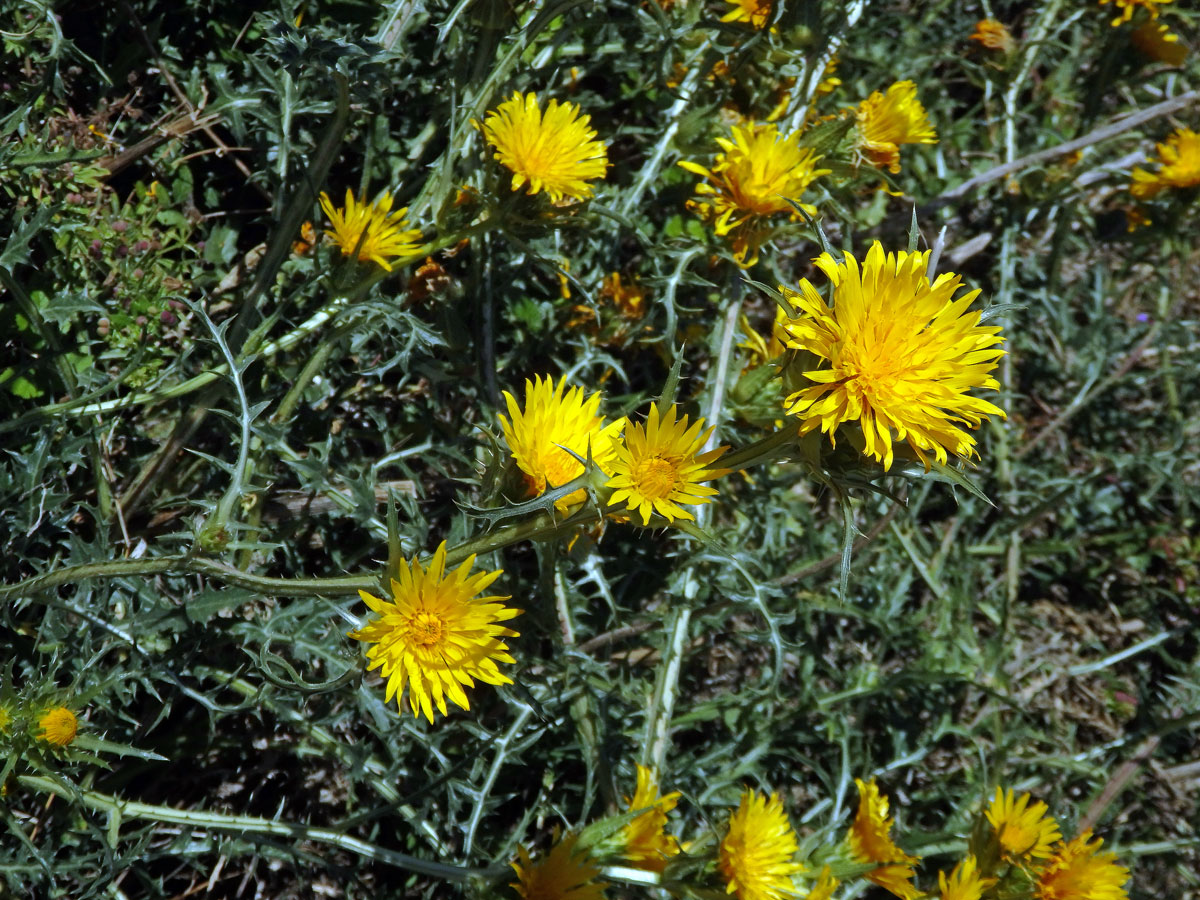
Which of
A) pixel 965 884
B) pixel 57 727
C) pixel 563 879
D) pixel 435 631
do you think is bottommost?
pixel 57 727

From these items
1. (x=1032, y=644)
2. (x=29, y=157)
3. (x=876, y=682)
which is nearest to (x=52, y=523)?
(x=29, y=157)

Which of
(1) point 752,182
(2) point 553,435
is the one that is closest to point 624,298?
(1) point 752,182

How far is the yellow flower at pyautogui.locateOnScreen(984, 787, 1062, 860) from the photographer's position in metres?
2.23

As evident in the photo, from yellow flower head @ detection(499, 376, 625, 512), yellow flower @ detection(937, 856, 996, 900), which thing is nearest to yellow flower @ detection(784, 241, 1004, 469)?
yellow flower head @ detection(499, 376, 625, 512)

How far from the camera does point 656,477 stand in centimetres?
150

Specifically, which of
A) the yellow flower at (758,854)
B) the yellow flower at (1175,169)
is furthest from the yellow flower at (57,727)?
the yellow flower at (1175,169)

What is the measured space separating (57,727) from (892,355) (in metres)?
1.64

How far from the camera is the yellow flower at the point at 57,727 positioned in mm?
1744

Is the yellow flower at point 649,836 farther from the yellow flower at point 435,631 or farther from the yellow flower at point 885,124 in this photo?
the yellow flower at point 885,124

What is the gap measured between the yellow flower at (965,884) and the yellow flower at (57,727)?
6.00ft

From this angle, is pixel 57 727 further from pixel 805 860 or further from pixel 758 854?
pixel 805 860

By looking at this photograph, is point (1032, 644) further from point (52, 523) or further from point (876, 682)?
point (52, 523)

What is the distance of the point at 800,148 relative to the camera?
2445 mm

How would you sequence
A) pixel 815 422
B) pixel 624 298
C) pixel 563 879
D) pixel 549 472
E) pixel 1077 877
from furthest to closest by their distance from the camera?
pixel 624 298, pixel 1077 877, pixel 563 879, pixel 549 472, pixel 815 422
